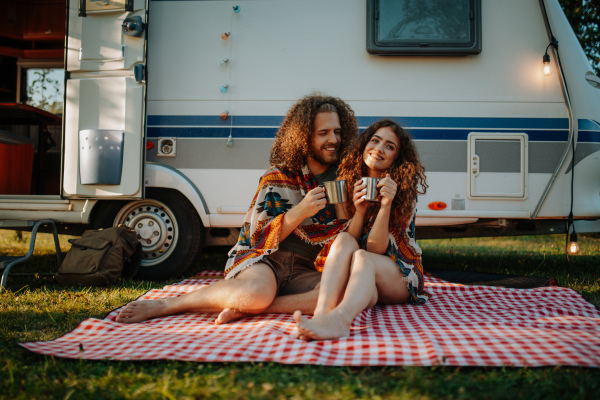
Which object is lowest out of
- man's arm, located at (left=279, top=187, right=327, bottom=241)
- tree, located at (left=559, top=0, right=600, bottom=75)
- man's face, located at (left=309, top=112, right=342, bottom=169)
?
man's arm, located at (left=279, top=187, right=327, bottom=241)

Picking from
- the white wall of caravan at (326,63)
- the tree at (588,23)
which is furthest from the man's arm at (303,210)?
the tree at (588,23)

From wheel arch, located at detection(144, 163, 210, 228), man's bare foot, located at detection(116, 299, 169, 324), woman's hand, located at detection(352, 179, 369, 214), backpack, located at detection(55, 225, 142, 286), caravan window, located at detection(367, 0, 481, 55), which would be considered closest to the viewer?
woman's hand, located at detection(352, 179, 369, 214)

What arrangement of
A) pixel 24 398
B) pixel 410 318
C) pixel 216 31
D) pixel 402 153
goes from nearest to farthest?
pixel 24 398, pixel 410 318, pixel 402 153, pixel 216 31

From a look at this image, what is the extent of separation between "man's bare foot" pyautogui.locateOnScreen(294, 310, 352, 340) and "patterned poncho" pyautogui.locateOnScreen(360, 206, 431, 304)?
2.15 feet

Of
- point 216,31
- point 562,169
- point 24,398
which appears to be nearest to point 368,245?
point 24,398

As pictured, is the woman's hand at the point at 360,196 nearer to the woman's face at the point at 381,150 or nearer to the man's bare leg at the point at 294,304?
the woman's face at the point at 381,150

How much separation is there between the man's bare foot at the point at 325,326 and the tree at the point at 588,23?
375 inches

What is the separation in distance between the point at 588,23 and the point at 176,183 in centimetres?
924

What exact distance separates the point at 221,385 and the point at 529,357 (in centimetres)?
117

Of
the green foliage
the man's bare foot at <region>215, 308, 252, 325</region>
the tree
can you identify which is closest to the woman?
the man's bare foot at <region>215, 308, 252, 325</region>

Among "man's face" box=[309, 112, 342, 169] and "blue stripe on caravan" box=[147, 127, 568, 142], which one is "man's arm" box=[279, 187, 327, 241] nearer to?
"man's face" box=[309, 112, 342, 169]

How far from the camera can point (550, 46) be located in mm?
3773

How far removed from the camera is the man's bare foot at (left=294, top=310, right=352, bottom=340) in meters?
2.07

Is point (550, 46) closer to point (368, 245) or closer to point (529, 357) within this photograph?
point (368, 245)
